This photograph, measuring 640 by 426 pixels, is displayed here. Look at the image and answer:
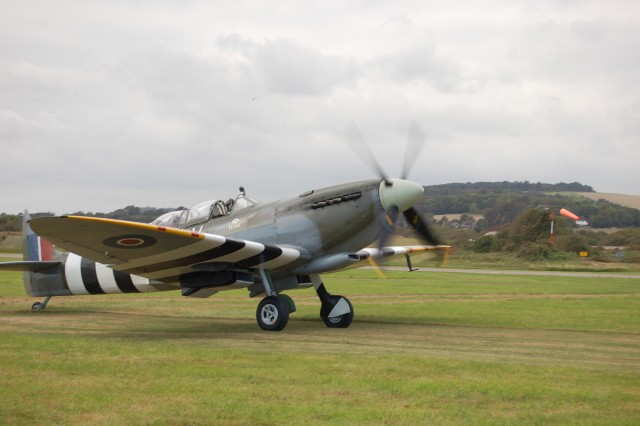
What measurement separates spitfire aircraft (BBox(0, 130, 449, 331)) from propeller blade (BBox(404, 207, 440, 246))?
0.02 metres

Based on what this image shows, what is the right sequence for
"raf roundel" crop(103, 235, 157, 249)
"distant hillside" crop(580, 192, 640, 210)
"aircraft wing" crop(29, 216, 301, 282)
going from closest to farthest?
"aircraft wing" crop(29, 216, 301, 282), "raf roundel" crop(103, 235, 157, 249), "distant hillside" crop(580, 192, 640, 210)

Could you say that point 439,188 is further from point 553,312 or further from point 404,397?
point 404,397

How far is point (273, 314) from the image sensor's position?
42.3ft

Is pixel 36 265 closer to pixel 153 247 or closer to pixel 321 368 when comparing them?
pixel 153 247

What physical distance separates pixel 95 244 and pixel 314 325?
4.65m

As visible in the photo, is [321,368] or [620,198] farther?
[620,198]

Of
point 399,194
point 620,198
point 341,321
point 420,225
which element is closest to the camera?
point 399,194

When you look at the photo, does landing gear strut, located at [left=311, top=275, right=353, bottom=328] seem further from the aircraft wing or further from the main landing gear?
the aircraft wing

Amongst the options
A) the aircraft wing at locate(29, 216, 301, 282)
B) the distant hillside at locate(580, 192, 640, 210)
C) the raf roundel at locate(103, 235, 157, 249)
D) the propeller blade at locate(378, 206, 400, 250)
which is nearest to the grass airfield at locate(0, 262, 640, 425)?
the aircraft wing at locate(29, 216, 301, 282)

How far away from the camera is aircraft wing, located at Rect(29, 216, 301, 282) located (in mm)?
11062

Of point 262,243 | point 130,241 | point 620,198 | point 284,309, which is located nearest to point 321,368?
point 284,309

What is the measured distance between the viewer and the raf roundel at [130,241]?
11648 millimetres

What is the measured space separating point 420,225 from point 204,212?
4.36 m

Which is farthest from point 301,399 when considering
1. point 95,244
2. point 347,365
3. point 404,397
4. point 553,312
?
point 553,312
